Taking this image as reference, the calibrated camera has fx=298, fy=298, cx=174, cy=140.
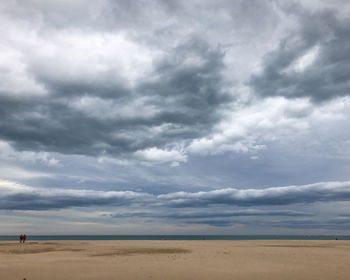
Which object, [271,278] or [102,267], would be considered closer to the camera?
[271,278]

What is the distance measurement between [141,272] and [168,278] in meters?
2.86

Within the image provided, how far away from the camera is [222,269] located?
22.9 m

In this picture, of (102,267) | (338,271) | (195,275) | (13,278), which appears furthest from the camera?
(102,267)

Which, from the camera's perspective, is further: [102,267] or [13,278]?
[102,267]

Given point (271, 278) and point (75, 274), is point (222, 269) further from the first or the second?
point (75, 274)

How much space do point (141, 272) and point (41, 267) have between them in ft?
28.2

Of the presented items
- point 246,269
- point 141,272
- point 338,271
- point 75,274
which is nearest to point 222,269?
point 246,269

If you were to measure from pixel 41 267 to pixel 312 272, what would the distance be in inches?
818

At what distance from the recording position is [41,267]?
2373 cm

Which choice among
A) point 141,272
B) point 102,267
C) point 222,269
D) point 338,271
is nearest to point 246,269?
point 222,269

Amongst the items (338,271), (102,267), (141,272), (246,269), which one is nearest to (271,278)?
(246,269)

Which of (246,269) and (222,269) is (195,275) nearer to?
(222,269)

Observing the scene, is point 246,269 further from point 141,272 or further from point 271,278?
point 141,272

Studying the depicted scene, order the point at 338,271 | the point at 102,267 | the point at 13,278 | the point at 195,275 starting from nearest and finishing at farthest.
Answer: the point at 13,278 → the point at 195,275 → the point at 338,271 → the point at 102,267
